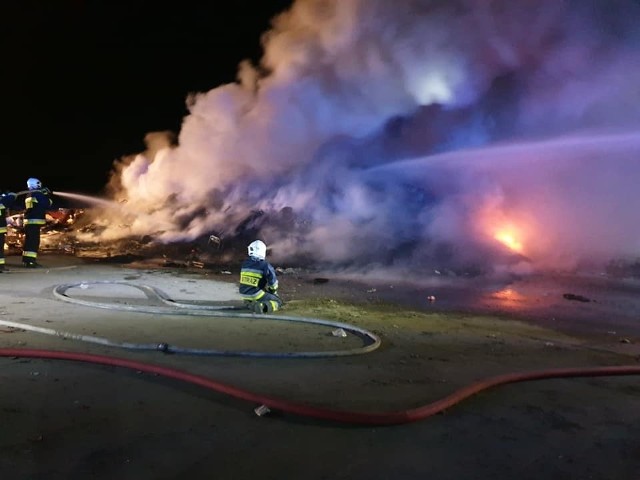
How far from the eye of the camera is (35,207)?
988 centimetres

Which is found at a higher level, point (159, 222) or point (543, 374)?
point (159, 222)

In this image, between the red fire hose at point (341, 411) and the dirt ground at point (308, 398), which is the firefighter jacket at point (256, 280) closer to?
the dirt ground at point (308, 398)

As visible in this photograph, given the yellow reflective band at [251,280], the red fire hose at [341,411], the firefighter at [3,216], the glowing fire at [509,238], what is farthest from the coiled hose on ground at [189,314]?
the glowing fire at [509,238]

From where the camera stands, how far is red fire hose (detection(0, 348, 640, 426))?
9.78 feet

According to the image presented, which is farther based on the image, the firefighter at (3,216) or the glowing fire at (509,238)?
the glowing fire at (509,238)

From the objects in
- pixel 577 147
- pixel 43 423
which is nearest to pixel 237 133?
pixel 577 147

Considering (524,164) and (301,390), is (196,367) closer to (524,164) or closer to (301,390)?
(301,390)

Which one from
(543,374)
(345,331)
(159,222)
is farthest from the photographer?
(159,222)

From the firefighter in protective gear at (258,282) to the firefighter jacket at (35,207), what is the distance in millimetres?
5656

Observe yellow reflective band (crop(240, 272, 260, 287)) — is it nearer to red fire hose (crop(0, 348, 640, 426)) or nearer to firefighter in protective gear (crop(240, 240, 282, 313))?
firefighter in protective gear (crop(240, 240, 282, 313))

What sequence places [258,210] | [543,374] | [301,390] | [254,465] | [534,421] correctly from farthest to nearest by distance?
[258,210]
[543,374]
[301,390]
[534,421]
[254,465]

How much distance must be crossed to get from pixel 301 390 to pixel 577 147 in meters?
14.1

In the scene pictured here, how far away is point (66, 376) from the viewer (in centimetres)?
364

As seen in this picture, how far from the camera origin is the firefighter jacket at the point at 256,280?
6.34 meters
